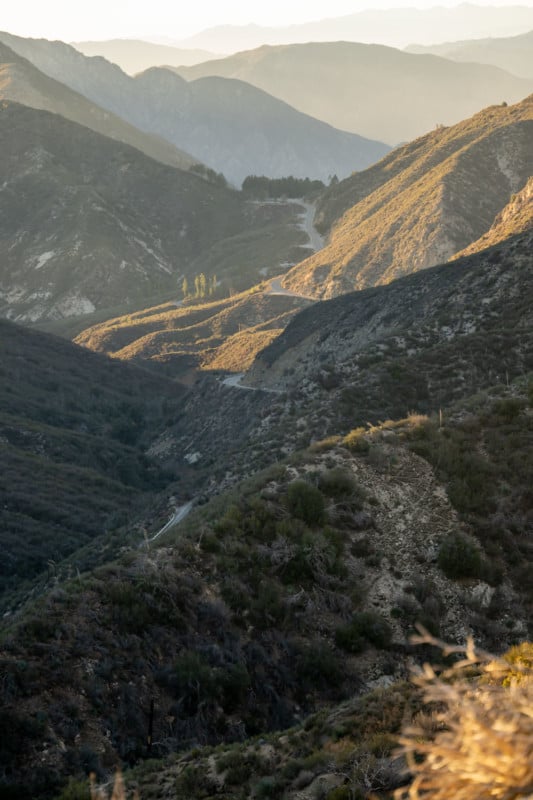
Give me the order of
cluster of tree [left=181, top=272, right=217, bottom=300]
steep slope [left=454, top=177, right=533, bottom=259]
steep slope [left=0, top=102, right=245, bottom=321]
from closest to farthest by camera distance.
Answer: steep slope [left=454, top=177, right=533, bottom=259] → cluster of tree [left=181, top=272, right=217, bottom=300] → steep slope [left=0, top=102, right=245, bottom=321]

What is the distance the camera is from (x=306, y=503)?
2039 cm

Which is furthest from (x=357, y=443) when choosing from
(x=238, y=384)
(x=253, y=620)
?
(x=238, y=384)

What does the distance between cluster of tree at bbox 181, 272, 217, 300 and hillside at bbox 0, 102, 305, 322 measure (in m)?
2.29

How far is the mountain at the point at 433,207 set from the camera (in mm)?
104250

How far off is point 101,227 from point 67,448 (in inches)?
4709

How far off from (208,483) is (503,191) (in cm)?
9197

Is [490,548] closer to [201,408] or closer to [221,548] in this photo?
[221,548]

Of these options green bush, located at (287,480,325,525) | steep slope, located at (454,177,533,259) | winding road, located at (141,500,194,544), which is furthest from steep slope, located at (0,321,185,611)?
steep slope, located at (454,177,533,259)

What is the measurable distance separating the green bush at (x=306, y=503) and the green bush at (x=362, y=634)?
370cm

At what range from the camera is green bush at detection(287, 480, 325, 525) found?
795 inches

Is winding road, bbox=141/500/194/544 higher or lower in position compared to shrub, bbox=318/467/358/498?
lower

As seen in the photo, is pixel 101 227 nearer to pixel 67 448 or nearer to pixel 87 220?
pixel 87 220

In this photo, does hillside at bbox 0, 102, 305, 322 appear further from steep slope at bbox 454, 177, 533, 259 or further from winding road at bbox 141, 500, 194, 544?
winding road at bbox 141, 500, 194, 544

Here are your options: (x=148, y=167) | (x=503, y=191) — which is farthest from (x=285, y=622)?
(x=148, y=167)
